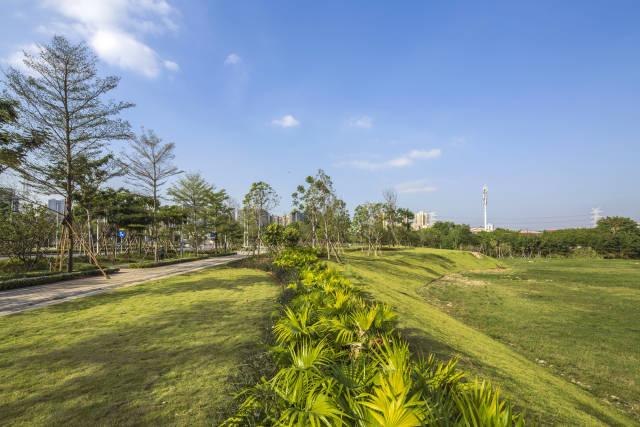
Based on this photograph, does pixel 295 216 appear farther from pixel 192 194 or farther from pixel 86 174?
pixel 86 174

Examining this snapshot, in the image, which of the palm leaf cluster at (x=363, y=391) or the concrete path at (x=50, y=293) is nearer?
the palm leaf cluster at (x=363, y=391)

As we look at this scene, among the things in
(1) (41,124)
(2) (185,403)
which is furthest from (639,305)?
(1) (41,124)

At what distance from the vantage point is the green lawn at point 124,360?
8.42ft

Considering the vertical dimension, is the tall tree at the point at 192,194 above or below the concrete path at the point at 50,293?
above

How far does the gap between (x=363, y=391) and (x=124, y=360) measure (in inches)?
164

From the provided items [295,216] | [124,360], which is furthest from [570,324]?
[295,216]

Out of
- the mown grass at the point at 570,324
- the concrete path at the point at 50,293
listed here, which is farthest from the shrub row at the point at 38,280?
the mown grass at the point at 570,324

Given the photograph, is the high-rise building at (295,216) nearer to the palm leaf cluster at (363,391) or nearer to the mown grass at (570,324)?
the mown grass at (570,324)

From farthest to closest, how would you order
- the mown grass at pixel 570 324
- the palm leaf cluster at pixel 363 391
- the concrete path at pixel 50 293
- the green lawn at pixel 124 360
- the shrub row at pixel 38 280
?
the shrub row at pixel 38 280, the concrete path at pixel 50 293, the mown grass at pixel 570 324, the green lawn at pixel 124 360, the palm leaf cluster at pixel 363 391

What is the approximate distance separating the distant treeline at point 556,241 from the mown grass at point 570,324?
38.7 meters

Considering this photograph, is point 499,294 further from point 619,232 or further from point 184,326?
point 619,232

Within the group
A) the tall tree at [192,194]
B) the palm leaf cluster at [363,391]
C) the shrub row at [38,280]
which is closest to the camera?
the palm leaf cluster at [363,391]

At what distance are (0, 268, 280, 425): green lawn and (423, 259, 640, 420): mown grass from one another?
7820 mm

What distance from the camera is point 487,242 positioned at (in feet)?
191
